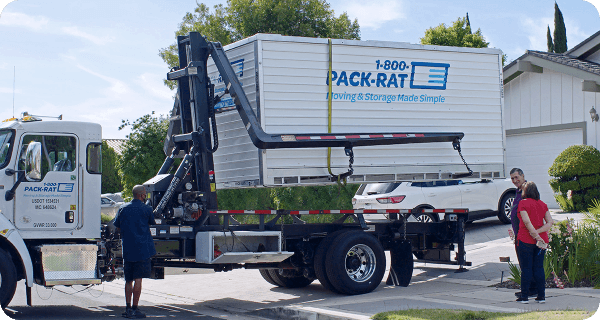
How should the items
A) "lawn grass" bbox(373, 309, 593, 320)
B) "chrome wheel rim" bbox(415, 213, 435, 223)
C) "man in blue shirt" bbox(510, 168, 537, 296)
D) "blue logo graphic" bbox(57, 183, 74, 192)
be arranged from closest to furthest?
"lawn grass" bbox(373, 309, 593, 320) → "blue logo graphic" bbox(57, 183, 74, 192) → "man in blue shirt" bbox(510, 168, 537, 296) → "chrome wheel rim" bbox(415, 213, 435, 223)

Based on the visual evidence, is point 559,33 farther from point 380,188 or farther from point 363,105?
point 363,105

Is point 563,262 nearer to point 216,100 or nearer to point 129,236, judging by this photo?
point 216,100

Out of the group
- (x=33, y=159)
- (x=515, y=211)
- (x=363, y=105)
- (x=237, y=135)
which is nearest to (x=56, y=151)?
(x=33, y=159)

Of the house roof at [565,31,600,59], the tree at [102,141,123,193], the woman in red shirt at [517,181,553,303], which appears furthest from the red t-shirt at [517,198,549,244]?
the tree at [102,141,123,193]

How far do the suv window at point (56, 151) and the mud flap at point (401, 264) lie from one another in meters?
5.29

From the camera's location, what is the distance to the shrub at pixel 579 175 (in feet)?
51.8

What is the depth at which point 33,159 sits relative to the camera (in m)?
7.98

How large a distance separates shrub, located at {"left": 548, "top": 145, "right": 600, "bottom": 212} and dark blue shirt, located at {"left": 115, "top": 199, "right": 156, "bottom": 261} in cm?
1187

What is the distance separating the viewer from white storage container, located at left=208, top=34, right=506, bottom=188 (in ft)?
30.0

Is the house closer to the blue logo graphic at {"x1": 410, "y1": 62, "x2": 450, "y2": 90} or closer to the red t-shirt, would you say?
the blue logo graphic at {"x1": 410, "y1": 62, "x2": 450, "y2": 90}

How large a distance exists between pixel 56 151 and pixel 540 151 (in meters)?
14.5

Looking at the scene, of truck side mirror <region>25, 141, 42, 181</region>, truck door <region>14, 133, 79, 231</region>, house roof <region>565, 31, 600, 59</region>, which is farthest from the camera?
house roof <region>565, 31, 600, 59</region>

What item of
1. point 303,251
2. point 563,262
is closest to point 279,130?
point 303,251

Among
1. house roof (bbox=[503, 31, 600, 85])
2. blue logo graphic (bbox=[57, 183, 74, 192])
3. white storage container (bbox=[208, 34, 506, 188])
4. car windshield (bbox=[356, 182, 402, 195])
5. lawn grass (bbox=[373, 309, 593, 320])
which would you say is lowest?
lawn grass (bbox=[373, 309, 593, 320])
